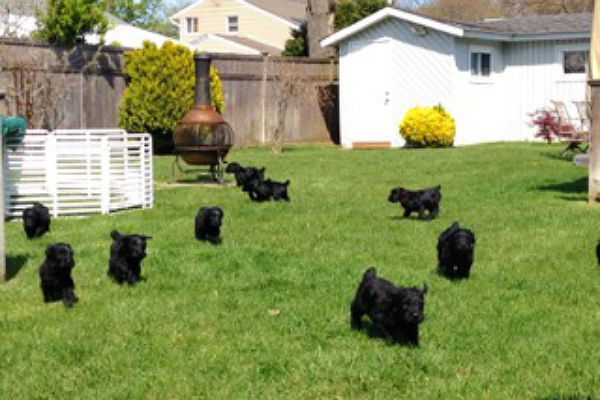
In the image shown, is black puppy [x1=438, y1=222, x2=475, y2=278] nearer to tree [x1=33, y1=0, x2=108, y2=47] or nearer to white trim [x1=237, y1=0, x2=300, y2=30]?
tree [x1=33, y1=0, x2=108, y2=47]

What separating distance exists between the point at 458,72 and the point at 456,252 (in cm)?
2264

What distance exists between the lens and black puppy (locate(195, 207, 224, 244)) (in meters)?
10.4

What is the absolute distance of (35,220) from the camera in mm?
11250

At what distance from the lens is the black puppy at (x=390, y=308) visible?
20.3ft

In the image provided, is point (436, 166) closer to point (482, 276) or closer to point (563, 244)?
point (563, 244)

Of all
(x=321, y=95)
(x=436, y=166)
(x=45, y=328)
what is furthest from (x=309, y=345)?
(x=321, y=95)

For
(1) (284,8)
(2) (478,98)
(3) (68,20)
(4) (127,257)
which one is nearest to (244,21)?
(1) (284,8)

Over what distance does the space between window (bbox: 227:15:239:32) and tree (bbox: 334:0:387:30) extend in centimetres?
1790

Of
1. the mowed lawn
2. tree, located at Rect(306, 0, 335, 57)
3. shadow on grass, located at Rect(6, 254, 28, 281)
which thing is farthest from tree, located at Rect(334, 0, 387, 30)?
shadow on grass, located at Rect(6, 254, 28, 281)

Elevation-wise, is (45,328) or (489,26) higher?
(489,26)

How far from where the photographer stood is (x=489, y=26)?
32.8 metres

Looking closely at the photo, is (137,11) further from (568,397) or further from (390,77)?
(568,397)

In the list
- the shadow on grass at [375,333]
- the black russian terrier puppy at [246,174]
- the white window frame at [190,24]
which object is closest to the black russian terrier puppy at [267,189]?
the black russian terrier puppy at [246,174]

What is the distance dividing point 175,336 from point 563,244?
544cm
